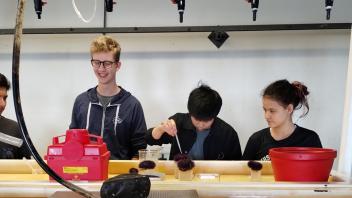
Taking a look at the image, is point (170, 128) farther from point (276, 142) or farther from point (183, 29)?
point (183, 29)

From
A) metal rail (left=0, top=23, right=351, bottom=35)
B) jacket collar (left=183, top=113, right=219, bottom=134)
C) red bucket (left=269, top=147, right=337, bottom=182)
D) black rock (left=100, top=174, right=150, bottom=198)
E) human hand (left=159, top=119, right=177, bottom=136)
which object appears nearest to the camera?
black rock (left=100, top=174, right=150, bottom=198)

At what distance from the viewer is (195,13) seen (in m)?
2.38

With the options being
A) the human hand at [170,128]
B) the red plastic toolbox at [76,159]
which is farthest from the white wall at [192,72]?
the red plastic toolbox at [76,159]

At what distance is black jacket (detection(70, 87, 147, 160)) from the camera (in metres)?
1.84

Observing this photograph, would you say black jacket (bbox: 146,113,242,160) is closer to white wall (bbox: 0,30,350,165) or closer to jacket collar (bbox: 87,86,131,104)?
jacket collar (bbox: 87,86,131,104)

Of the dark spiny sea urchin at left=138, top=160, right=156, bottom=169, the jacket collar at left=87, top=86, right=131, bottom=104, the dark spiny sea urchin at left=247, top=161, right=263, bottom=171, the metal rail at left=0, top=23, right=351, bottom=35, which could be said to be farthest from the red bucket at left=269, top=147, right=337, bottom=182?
the metal rail at left=0, top=23, right=351, bottom=35

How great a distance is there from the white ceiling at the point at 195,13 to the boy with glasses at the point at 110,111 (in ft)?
1.94

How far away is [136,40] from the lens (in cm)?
243

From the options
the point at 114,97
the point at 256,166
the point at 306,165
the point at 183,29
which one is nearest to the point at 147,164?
the point at 256,166

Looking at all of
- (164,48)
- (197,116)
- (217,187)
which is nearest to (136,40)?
(164,48)

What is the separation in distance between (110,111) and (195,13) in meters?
0.90

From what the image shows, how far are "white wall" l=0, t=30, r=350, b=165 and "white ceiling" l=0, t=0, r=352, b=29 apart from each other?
8 cm

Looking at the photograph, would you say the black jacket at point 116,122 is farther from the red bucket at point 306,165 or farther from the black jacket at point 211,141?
the red bucket at point 306,165

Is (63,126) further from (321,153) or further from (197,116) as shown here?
(321,153)
